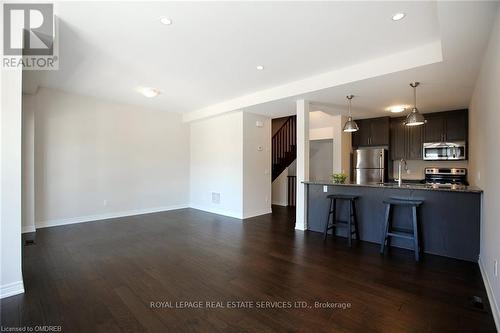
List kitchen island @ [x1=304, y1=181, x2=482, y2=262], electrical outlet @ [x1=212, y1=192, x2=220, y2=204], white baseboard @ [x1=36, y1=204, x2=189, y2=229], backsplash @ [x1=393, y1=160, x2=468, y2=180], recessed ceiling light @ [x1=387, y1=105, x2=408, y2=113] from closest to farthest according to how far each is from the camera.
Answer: kitchen island @ [x1=304, y1=181, x2=482, y2=262]
white baseboard @ [x1=36, y1=204, x2=189, y2=229]
recessed ceiling light @ [x1=387, y1=105, x2=408, y2=113]
backsplash @ [x1=393, y1=160, x2=468, y2=180]
electrical outlet @ [x1=212, y1=192, x2=220, y2=204]

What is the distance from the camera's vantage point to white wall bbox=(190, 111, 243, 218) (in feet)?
19.3

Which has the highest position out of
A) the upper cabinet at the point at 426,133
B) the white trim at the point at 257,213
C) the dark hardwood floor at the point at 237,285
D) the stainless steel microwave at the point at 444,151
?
the upper cabinet at the point at 426,133

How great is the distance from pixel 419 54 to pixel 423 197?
1939mm

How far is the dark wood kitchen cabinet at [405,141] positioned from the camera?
19.5ft

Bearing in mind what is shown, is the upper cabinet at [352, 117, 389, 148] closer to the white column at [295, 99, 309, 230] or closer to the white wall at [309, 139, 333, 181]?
the white wall at [309, 139, 333, 181]

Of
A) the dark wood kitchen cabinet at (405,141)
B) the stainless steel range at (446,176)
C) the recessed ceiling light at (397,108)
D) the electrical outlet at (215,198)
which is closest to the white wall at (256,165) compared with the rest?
the electrical outlet at (215,198)

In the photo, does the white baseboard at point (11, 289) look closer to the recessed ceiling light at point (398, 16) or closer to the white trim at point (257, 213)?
the white trim at point (257, 213)

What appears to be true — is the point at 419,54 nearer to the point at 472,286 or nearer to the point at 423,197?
the point at 423,197

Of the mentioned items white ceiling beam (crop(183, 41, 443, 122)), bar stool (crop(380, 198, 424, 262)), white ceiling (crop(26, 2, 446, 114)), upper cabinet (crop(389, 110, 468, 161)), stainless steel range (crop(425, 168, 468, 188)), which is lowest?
bar stool (crop(380, 198, 424, 262))

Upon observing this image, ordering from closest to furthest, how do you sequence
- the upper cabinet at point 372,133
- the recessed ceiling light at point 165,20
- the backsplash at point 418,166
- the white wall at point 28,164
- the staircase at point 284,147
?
the recessed ceiling light at point 165,20 → the white wall at point 28,164 → the backsplash at point 418,166 → the upper cabinet at point 372,133 → the staircase at point 284,147

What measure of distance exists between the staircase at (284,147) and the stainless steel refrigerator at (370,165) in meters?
1.82

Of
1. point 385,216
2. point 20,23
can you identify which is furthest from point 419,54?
point 20,23

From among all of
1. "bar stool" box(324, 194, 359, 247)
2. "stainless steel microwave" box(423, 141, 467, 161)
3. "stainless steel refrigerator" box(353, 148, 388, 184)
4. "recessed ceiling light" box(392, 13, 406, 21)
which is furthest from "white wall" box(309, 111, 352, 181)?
"recessed ceiling light" box(392, 13, 406, 21)

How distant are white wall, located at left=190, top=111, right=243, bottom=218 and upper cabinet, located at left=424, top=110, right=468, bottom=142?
435 centimetres
